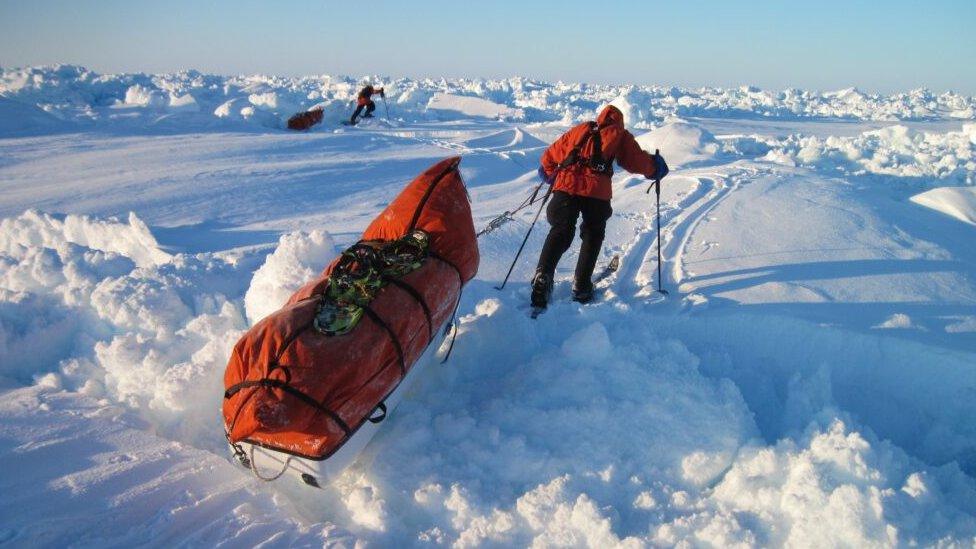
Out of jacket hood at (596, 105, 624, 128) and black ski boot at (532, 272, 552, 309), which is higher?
jacket hood at (596, 105, 624, 128)

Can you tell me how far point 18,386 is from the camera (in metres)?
2.70

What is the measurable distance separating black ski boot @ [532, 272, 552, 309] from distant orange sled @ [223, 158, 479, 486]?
1050 mm

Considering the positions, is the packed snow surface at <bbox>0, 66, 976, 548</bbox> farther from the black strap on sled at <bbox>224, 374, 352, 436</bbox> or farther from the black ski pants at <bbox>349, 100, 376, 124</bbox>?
the black ski pants at <bbox>349, 100, 376, 124</bbox>

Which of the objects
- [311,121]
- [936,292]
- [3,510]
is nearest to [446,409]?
[3,510]

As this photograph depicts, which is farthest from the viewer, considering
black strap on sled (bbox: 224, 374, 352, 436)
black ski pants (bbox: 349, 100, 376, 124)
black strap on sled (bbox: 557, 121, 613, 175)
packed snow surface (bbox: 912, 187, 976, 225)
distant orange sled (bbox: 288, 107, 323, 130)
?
black ski pants (bbox: 349, 100, 376, 124)

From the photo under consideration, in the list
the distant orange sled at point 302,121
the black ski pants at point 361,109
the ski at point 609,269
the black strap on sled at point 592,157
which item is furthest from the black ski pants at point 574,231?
the black ski pants at point 361,109

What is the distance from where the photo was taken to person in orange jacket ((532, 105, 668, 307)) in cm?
326

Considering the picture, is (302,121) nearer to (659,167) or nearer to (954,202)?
(659,167)

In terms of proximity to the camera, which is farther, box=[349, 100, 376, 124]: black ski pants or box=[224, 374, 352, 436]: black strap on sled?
box=[349, 100, 376, 124]: black ski pants

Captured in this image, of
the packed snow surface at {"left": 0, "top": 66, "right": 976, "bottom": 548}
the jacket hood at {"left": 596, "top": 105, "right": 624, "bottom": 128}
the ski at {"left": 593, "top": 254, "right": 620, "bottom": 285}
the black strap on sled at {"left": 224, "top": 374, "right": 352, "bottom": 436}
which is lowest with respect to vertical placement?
the packed snow surface at {"left": 0, "top": 66, "right": 976, "bottom": 548}

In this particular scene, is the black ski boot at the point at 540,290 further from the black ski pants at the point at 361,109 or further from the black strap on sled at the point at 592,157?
the black ski pants at the point at 361,109

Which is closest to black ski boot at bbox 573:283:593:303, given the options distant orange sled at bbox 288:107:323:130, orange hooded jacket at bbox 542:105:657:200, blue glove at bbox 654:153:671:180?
orange hooded jacket at bbox 542:105:657:200

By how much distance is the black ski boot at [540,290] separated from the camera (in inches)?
128

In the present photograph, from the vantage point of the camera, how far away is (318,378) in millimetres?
1769
